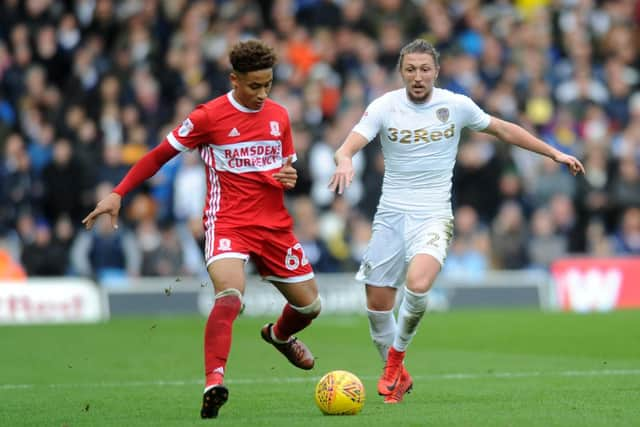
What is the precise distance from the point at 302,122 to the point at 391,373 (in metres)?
11.4

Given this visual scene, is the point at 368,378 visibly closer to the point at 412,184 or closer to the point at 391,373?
the point at 391,373

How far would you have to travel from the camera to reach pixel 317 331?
17625 mm

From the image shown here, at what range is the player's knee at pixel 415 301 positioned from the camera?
9891 millimetres

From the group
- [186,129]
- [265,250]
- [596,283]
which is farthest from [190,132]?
[596,283]

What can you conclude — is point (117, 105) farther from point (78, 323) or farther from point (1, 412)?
point (1, 412)

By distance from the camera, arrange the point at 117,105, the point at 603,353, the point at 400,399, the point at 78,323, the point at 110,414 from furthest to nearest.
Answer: the point at 117,105, the point at 78,323, the point at 603,353, the point at 400,399, the point at 110,414

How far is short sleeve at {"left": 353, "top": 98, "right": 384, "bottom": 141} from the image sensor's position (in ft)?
33.0

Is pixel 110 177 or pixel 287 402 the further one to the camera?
pixel 110 177

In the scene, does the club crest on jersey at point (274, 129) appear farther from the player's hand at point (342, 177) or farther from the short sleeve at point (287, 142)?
the player's hand at point (342, 177)

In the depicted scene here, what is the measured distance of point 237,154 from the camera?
31.5 feet

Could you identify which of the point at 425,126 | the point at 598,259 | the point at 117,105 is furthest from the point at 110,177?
the point at 425,126

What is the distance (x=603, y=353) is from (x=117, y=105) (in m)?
9.53

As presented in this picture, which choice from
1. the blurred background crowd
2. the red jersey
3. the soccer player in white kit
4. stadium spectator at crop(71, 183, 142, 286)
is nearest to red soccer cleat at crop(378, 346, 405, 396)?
the soccer player in white kit

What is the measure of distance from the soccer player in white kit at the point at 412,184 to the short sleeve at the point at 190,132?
3.53ft
